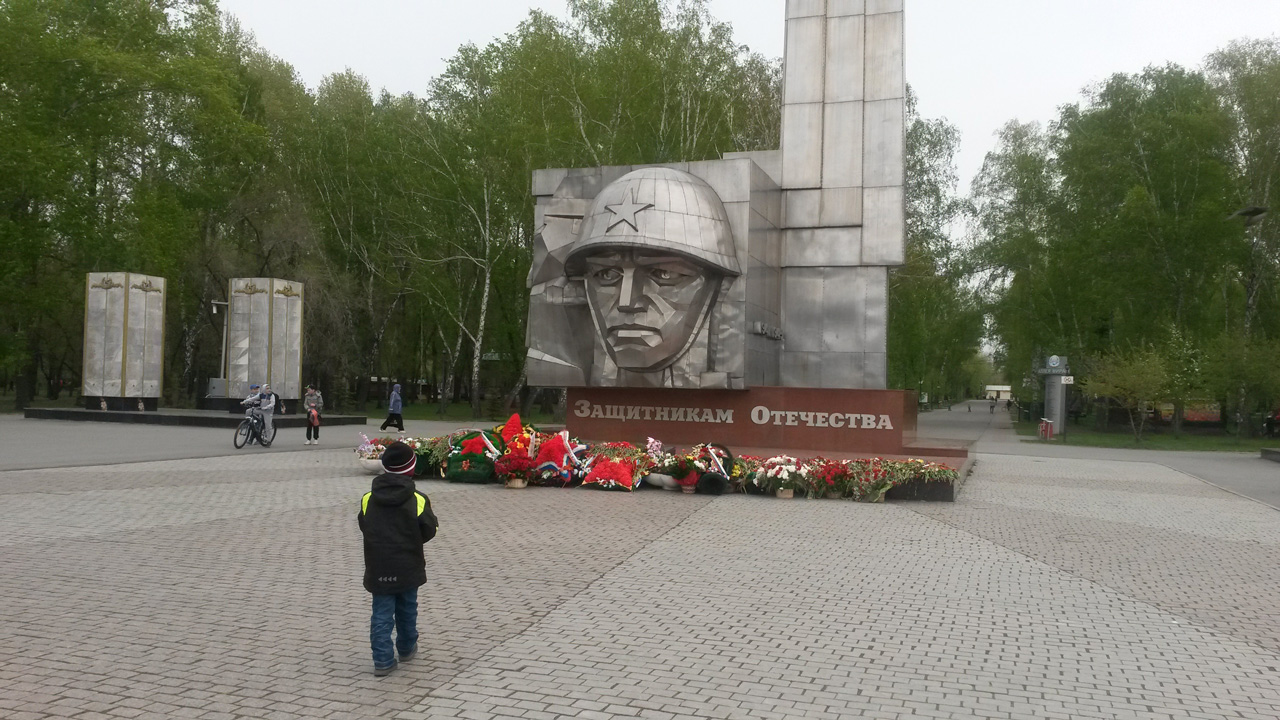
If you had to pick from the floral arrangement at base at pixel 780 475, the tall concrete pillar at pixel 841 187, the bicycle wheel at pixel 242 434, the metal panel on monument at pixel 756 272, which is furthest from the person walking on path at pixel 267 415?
the floral arrangement at base at pixel 780 475

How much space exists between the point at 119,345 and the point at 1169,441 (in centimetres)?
3678

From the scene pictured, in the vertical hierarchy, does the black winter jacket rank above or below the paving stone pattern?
above

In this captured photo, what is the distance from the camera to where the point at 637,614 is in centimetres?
724

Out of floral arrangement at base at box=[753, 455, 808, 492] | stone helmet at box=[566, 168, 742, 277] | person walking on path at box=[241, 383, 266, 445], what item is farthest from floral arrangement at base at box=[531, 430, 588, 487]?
person walking on path at box=[241, 383, 266, 445]

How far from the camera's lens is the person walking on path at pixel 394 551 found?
5676 mm

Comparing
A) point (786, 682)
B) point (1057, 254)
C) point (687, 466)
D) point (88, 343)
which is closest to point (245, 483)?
point (687, 466)

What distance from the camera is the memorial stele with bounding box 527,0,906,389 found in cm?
1811

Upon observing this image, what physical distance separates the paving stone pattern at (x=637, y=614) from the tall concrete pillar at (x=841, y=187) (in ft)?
25.4

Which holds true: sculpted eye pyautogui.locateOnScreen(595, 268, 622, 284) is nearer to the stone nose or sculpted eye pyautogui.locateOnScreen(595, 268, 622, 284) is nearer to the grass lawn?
the stone nose

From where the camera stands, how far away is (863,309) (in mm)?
20469

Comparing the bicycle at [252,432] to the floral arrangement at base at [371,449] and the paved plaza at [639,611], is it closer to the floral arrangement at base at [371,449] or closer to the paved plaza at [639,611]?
the floral arrangement at base at [371,449]

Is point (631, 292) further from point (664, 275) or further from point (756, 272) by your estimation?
point (756, 272)

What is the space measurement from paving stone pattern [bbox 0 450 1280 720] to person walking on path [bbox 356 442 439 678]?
0.19 meters

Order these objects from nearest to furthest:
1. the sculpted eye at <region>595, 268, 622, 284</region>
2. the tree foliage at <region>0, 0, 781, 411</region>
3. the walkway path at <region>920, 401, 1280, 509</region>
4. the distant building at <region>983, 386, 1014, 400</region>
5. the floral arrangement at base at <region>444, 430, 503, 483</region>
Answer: the floral arrangement at base at <region>444, 430, 503, 483</region> → the sculpted eye at <region>595, 268, 622, 284</region> → the walkway path at <region>920, 401, 1280, 509</region> → the tree foliage at <region>0, 0, 781, 411</region> → the distant building at <region>983, 386, 1014, 400</region>
